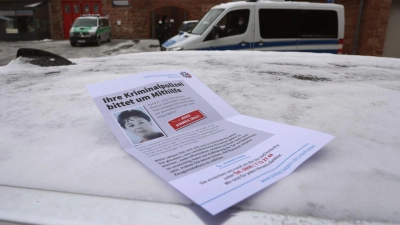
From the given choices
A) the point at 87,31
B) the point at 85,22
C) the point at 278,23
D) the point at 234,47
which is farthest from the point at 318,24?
the point at 85,22

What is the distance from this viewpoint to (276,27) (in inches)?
195

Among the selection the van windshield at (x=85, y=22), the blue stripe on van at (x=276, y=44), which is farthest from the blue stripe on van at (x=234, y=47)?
the van windshield at (x=85, y=22)

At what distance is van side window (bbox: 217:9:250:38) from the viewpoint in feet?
15.7

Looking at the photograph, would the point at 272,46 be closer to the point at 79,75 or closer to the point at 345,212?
the point at 79,75

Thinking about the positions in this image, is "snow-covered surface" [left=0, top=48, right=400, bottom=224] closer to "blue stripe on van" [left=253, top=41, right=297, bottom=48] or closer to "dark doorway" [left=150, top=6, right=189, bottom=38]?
"blue stripe on van" [left=253, top=41, right=297, bottom=48]

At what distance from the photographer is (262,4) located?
491 centimetres

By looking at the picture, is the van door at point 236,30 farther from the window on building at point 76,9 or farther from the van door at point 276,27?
the window on building at point 76,9

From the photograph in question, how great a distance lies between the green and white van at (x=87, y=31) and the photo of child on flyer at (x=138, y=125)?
12145 millimetres

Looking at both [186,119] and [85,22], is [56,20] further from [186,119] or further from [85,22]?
[186,119]

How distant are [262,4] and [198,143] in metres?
4.74

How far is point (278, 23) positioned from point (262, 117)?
14.9 ft

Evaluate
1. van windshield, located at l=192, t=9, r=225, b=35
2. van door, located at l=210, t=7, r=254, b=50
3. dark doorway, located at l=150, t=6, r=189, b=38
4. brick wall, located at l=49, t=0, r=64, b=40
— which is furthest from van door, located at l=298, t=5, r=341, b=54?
brick wall, located at l=49, t=0, r=64, b=40

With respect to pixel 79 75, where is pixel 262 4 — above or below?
above

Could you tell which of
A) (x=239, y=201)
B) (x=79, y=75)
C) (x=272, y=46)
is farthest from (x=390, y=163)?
(x=272, y=46)
